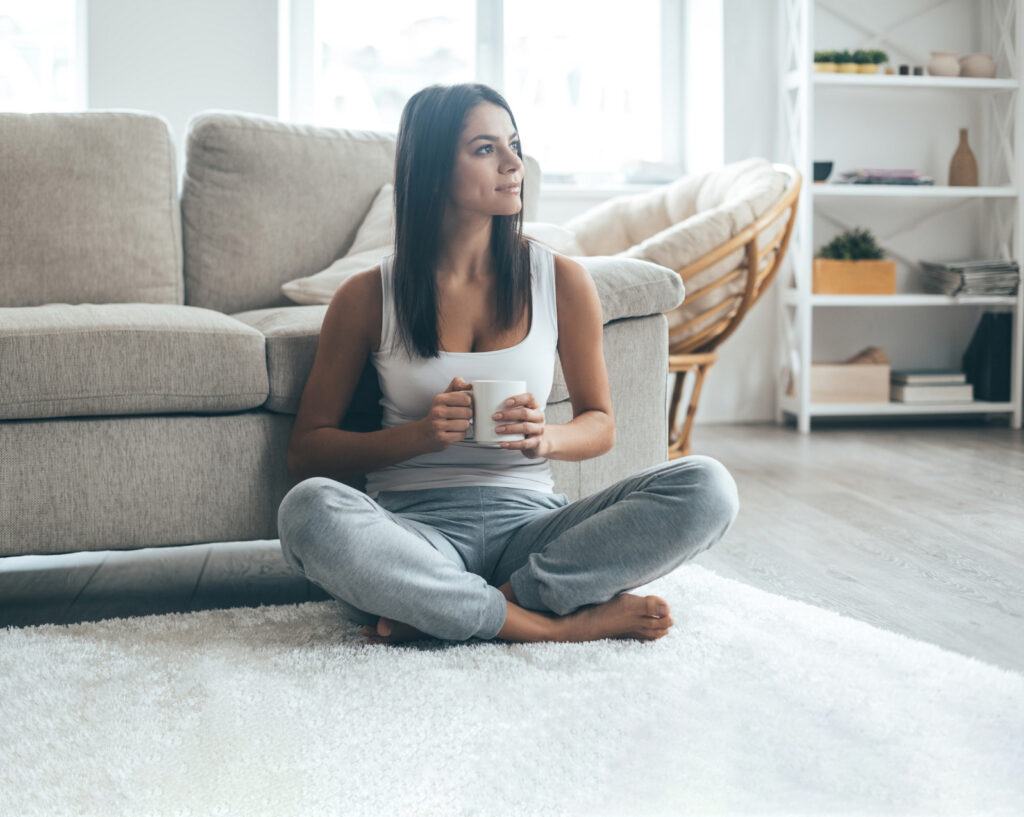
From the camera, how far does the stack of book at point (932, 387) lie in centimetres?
393

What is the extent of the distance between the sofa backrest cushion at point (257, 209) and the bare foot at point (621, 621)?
1219 millimetres

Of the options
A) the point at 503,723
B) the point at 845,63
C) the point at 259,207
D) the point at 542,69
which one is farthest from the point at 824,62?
the point at 503,723

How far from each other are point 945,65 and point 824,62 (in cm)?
47

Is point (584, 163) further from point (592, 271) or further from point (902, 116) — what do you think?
point (592, 271)

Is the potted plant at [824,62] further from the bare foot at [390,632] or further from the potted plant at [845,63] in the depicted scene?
the bare foot at [390,632]

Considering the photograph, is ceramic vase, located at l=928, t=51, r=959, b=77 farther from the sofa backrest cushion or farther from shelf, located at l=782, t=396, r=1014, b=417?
the sofa backrest cushion

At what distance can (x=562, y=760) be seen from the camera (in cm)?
102

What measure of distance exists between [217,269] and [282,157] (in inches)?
11.4

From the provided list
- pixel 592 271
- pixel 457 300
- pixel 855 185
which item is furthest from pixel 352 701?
pixel 855 185

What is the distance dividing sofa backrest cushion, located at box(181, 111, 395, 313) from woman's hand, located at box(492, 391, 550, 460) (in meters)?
1.17

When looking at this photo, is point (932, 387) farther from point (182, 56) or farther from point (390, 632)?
point (390, 632)

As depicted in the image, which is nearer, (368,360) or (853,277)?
(368,360)

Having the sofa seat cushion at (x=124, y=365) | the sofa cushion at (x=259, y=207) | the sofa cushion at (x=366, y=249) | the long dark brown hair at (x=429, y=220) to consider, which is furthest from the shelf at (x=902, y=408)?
the sofa seat cushion at (x=124, y=365)

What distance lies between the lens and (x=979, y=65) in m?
3.96
